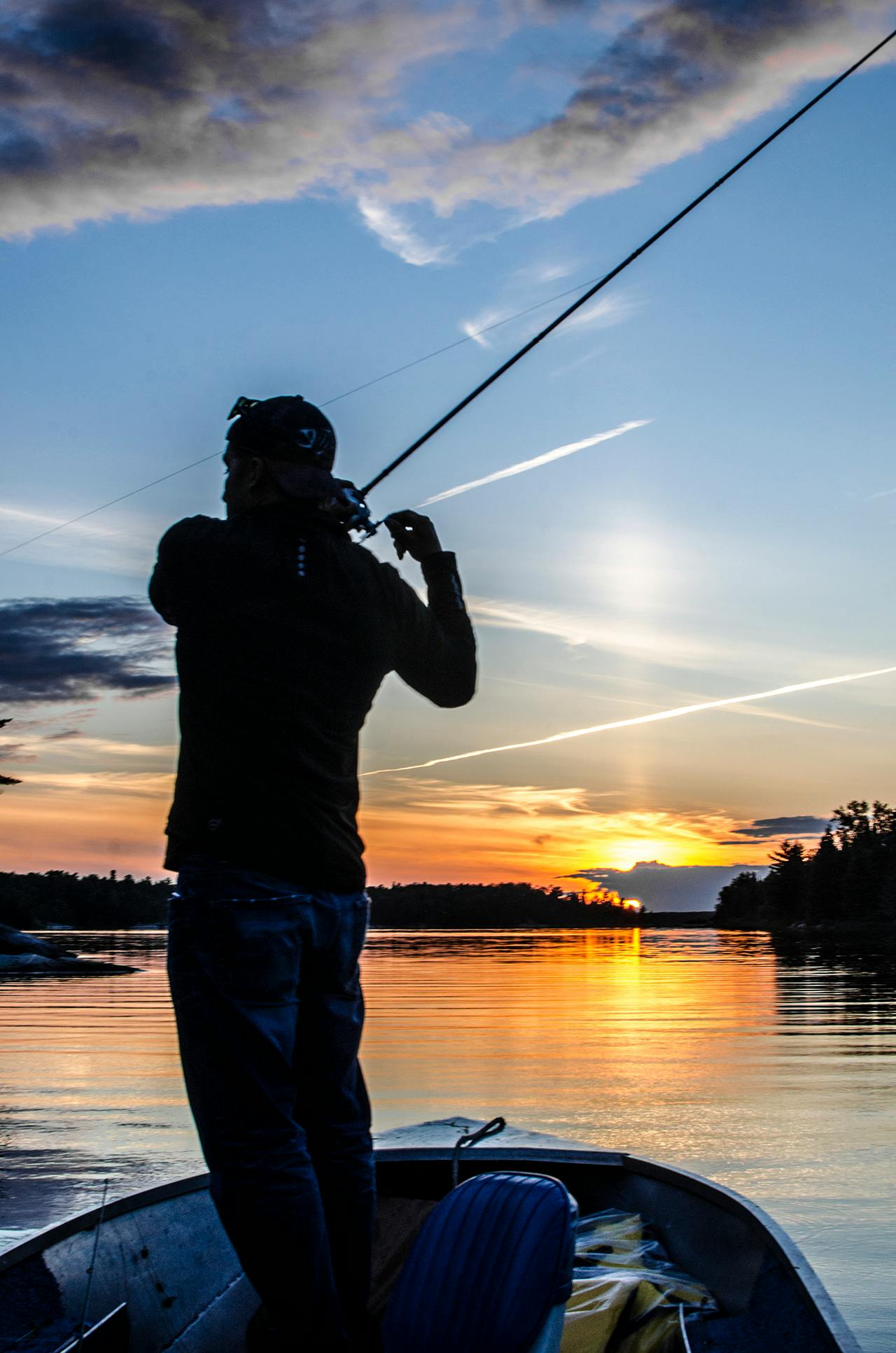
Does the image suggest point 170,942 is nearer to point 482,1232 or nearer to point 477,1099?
point 482,1232

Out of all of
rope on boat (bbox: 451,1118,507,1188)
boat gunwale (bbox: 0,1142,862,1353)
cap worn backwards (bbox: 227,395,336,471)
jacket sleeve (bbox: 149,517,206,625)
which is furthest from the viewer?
rope on boat (bbox: 451,1118,507,1188)

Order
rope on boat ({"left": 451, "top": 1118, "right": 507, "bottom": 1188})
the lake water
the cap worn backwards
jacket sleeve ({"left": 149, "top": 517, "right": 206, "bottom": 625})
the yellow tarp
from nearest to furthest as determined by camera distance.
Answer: jacket sleeve ({"left": 149, "top": 517, "right": 206, "bottom": 625}), the cap worn backwards, the yellow tarp, rope on boat ({"left": 451, "top": 1118, "right": 507, "bottom": 1188}), the lake water

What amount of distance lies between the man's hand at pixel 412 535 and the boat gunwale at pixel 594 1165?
2.21m

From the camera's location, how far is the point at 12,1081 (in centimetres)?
1722

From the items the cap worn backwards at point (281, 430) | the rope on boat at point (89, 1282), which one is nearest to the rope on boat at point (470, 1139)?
the rope on boat at point (89, 1282)

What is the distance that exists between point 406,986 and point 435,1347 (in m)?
40.0

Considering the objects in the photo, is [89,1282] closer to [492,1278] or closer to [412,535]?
[492,1278]

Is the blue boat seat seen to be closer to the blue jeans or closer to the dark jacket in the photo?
the blue jeans

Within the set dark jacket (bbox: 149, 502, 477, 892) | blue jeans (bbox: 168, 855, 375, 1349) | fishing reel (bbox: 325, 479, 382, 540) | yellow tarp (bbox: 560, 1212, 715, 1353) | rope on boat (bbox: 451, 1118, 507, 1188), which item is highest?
fishing reel (bbox: 325, 479, 382, 540)

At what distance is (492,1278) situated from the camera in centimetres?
239

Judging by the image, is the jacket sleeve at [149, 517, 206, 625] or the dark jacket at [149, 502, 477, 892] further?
the jacket sleeve at [149, 517, 206, 625]

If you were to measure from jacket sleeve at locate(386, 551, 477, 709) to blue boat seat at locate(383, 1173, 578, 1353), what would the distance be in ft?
4.10

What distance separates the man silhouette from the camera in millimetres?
2227

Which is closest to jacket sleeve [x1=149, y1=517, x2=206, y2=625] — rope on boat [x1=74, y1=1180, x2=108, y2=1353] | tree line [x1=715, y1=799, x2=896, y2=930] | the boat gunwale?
rope on boat [x1=74, y1=1180, x2=108, y2=1353]
